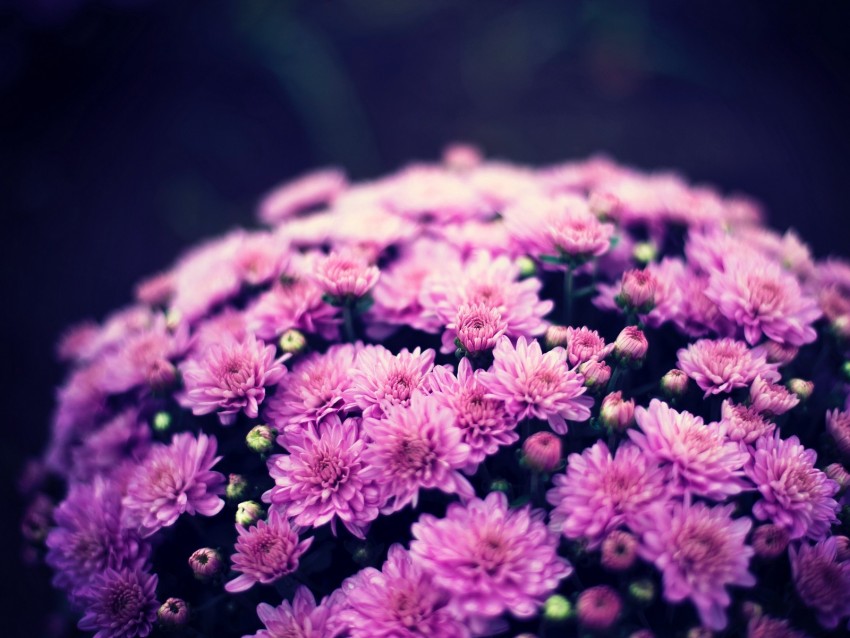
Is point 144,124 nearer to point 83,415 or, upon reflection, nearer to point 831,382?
point 83,415

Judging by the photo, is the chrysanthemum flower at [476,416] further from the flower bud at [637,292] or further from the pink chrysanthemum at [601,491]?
the flower bud at [637,292]

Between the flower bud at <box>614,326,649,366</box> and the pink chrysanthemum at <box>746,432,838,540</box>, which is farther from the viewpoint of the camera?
the flower bud at <box>614,326,649,366</box>

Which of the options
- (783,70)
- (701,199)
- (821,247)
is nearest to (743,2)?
(783,70)

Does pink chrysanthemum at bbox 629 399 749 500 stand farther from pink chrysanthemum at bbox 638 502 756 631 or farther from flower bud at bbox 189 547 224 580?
flower bud at bbox 189 547 224 580

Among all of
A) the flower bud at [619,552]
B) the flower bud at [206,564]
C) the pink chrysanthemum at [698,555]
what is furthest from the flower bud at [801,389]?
the flower bud at [206,564]

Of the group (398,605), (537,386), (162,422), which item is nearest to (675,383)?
(537,386)

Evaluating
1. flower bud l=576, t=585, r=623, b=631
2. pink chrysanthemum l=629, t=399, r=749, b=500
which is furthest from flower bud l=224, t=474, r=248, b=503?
pink chrysanthemum l=629, t=399, r=749, b=500
